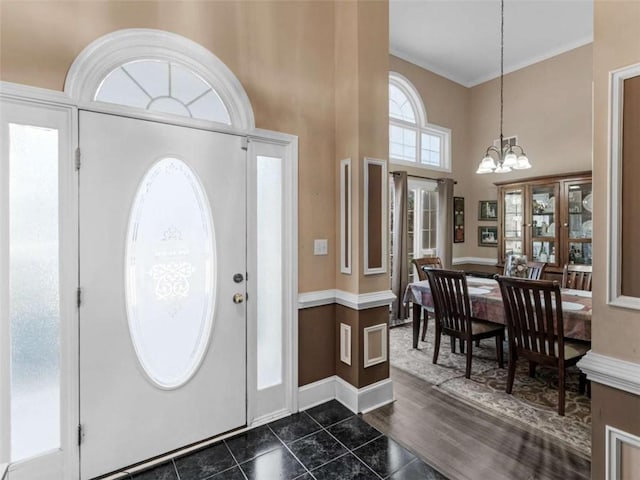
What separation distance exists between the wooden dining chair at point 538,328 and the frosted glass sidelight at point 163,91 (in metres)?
2.52

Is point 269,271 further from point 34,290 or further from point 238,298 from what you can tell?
point 34,290

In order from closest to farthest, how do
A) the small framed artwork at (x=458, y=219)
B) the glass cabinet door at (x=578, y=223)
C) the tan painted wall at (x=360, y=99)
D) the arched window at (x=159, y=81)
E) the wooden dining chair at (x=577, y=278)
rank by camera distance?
the arched window at (x=159, y=81) → the tan painted wall at (x=360, y=99) → the wooden dining chair at (x=577, y=278) → the glass cabinet door at (x=578, y=223) → the small framed artwork at (x=458, y=219)

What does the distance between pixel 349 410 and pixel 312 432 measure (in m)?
0.39

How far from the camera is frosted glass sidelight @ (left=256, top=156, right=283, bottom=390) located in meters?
2.40

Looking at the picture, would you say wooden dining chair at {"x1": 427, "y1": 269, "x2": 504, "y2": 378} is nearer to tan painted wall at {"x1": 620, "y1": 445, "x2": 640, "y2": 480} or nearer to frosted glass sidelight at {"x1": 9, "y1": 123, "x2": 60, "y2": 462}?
tan painted wall at {"x1": 620, "y1": 445, "x2": 640, "y2": 480}

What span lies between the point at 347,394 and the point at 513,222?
4161mm

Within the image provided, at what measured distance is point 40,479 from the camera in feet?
5.61

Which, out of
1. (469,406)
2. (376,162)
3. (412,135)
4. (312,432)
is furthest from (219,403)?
(412,135)

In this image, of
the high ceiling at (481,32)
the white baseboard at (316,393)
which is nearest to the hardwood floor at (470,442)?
Result: the white baseboard at (316,393)

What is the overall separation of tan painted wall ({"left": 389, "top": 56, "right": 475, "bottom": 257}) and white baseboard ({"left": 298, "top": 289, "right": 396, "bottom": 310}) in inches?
120

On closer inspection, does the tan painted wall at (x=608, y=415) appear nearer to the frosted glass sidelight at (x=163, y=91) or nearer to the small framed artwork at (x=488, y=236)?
the frosted glass sidelight at (x=163, y=91)

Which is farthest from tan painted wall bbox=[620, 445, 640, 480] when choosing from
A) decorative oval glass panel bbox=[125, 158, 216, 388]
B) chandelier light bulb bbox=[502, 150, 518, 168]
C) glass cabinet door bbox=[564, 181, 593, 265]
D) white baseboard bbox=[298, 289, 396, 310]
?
glass cabinet door bbox=[564, 181, 593, 265]

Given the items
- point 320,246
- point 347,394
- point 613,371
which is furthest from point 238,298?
point 613,371

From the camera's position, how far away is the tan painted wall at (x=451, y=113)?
538cm
